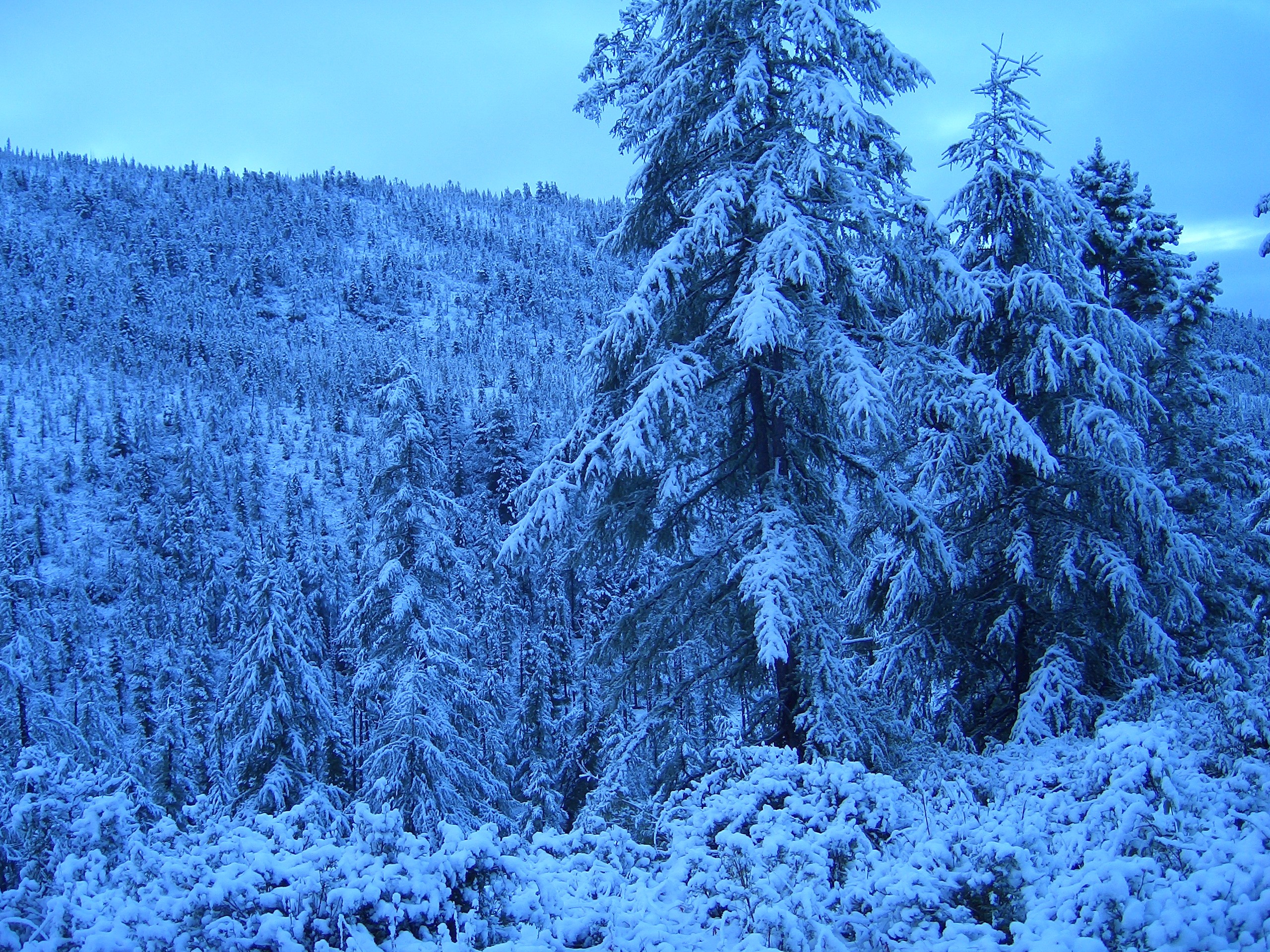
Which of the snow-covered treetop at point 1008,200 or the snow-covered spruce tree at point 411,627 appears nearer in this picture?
the snow-covered treetop at point 1008,200

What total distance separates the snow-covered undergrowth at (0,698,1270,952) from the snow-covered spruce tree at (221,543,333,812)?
1312 cm

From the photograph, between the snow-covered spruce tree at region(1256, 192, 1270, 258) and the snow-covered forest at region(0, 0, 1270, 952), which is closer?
the snow-covered forest at region(0, 0, 1270, 952)

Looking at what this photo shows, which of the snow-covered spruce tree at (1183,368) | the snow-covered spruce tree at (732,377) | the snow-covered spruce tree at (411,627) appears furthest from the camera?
the snow-covered spruce tree at (411,627)

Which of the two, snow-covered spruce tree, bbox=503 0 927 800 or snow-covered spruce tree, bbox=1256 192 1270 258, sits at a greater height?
snow-covered spruce tree, bbox=1256 192 1270 258

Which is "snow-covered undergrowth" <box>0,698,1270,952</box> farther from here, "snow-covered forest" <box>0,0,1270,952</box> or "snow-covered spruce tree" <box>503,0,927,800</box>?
"snow-covered spruce tree" <box>503,0,927,800</box>

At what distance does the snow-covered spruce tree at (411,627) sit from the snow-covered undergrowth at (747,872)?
11091mm

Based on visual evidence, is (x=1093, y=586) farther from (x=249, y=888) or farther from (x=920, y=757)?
(x=249, y=888)

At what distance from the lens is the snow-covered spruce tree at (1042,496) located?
8477mm

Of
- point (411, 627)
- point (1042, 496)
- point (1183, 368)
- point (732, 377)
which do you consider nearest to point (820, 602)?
point (732, 377)

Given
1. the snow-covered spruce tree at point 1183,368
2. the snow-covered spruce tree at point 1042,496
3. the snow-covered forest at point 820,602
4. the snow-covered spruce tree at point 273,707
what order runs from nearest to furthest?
the snow-covered forest at point 820,602 → the snow-covered spruce tree at point 1042,496 → the snow-covered spruce tree at point 1183,368 → the snow-covered spruce tree at point 273,707

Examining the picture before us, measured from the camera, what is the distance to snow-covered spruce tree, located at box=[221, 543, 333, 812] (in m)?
16.9

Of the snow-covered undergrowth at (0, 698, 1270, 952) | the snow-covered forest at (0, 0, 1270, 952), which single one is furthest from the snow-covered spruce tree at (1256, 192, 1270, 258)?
the snow-covered undergrowth at (0, 698, 1270, 952)

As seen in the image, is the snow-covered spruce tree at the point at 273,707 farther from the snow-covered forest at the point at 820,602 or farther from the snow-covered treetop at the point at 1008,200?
the snow-covered treetop at the point at 1008,200

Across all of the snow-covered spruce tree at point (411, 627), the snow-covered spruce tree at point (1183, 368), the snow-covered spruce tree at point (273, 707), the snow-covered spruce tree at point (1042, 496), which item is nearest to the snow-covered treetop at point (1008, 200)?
the snow-covered spruce tree at point (1042, 496)
